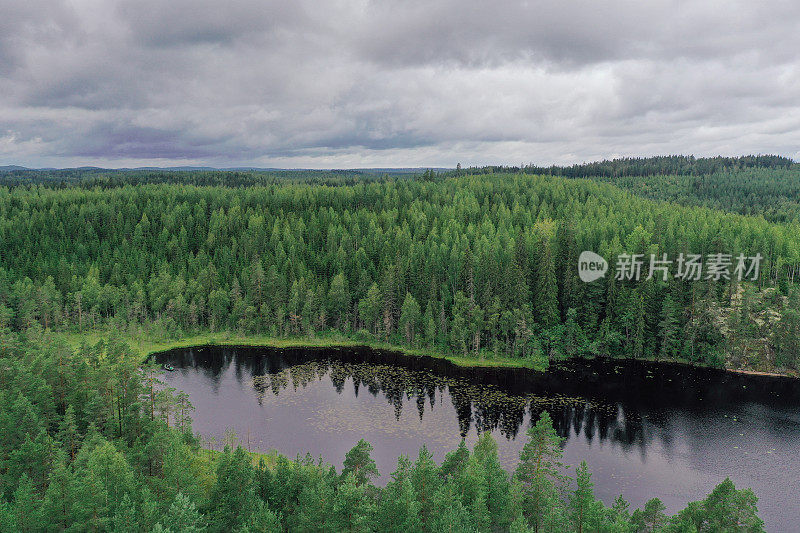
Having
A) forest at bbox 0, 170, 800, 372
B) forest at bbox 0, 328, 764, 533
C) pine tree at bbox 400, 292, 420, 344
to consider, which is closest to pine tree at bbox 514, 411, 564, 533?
forest at bbox 0, 328, 764, 533

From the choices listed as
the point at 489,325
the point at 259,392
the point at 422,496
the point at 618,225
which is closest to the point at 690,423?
the point at 489,325

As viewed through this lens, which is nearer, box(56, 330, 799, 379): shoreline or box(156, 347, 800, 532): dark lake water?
box(156, 347, 800, 532): dark lake water

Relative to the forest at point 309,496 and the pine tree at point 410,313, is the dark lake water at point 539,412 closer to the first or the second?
the pine tree at point 410,313

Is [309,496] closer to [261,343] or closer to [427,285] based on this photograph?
[261,343]

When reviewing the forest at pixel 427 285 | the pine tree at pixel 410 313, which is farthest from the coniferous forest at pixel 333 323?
the forest at pixel 427 285

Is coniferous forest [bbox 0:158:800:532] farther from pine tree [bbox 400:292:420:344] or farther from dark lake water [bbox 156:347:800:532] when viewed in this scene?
dark lake water [bbox 156:347:800:532]

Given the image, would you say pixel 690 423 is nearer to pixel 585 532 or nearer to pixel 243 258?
pixel 585 532
